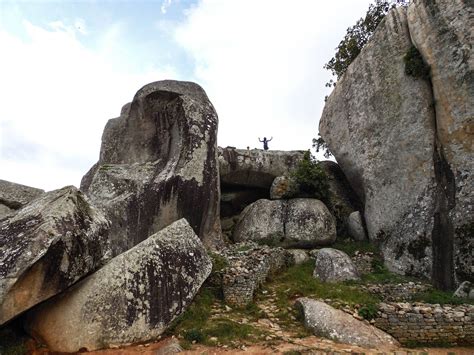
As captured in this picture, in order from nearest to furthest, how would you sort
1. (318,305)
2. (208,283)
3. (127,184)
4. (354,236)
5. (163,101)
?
(318,305)
(208,283)
(127,184)
(163,101)
(354,236)

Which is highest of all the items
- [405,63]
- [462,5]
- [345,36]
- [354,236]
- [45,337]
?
[345,36]

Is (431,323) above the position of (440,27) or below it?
below

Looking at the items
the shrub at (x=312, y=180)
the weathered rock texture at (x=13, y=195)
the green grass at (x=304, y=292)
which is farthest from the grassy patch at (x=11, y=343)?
the shrub at (x=312, y=180)

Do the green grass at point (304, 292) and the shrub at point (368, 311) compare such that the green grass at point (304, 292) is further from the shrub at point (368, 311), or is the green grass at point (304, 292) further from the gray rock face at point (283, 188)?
the gray rock face at point (283, 188)

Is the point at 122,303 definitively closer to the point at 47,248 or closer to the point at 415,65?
the point at 47,248

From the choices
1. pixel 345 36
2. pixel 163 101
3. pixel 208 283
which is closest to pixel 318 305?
pixel 208 283

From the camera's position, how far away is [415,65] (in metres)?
16.2

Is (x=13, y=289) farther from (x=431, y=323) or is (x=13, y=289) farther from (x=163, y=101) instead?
(x=163, y=101)

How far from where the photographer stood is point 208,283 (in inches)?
460

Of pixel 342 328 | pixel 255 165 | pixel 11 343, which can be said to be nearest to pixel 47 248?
pixel 11 343

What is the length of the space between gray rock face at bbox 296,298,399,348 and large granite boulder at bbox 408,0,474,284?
4.92m

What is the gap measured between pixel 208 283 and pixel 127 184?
4845 millimetres

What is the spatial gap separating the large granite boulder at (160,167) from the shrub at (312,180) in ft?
17.4

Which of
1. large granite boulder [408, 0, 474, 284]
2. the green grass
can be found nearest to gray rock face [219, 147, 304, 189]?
the green grass
